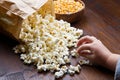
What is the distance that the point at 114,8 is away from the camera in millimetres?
1044

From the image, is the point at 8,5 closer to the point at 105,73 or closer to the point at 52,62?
the point at 52,62

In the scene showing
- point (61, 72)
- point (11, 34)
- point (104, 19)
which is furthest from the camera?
point (104, 19)

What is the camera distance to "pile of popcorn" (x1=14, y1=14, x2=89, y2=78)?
27.6 inches

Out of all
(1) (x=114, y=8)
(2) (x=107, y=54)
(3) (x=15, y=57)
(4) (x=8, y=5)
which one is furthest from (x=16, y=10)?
(1) (x=114, y=8)

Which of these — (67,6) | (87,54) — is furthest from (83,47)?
(67,6)

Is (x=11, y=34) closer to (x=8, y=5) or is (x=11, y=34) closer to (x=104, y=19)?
(x=8, y=5)

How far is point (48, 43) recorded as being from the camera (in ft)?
2.48

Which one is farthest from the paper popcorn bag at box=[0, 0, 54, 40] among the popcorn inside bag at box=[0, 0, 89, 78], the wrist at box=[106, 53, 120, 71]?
the wrist at box=[106, 53, 120, 71]

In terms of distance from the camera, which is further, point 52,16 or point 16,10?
point 52,16

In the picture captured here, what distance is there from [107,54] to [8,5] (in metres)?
0.34

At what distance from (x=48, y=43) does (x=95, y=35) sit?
193mm

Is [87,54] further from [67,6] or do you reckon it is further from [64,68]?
[67,6]

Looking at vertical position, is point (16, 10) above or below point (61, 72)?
above

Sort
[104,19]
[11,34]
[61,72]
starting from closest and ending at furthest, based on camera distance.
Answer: [61,72] < [11,34] < [104,19]
